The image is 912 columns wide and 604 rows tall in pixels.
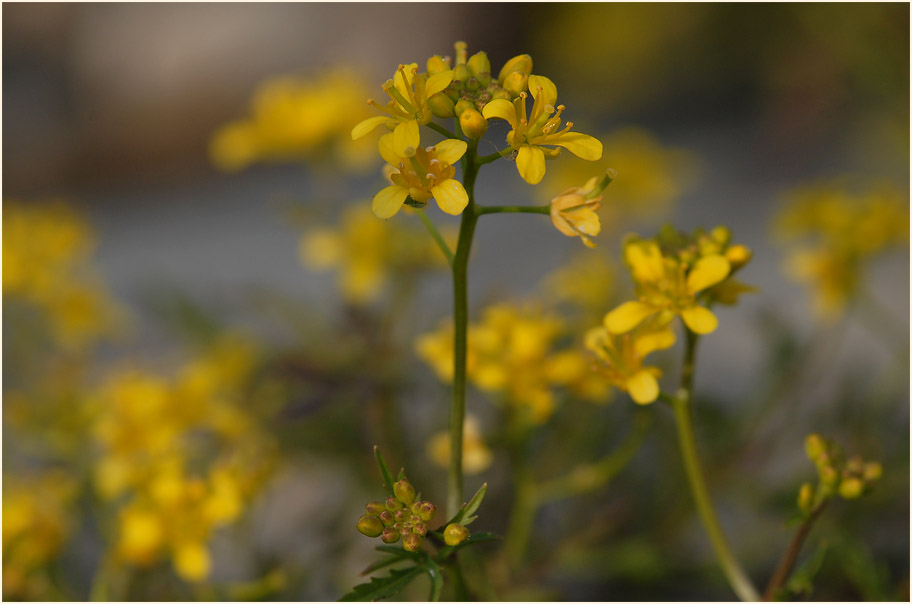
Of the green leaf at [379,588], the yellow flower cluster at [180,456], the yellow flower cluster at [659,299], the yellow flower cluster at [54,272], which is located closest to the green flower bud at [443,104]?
the yellow flower cluster at [659,299]

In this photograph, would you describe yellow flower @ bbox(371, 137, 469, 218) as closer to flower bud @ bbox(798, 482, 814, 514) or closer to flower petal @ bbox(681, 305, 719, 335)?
flower petal @ bbox(681, 305, 719, 335)

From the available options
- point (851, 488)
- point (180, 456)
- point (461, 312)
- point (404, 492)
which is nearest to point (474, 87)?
point (461, 312)

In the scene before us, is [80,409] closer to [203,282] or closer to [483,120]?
[483,120]

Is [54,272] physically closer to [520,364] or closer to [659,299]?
[520,364]

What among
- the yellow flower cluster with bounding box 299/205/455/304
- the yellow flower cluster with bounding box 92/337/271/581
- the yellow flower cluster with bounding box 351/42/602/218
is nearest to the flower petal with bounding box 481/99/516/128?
the yellow flower cluster with bounding box 351/42/602/218

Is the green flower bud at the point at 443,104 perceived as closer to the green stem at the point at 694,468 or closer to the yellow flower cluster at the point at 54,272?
the green stem at the point at 694,468

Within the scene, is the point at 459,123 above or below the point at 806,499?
above
